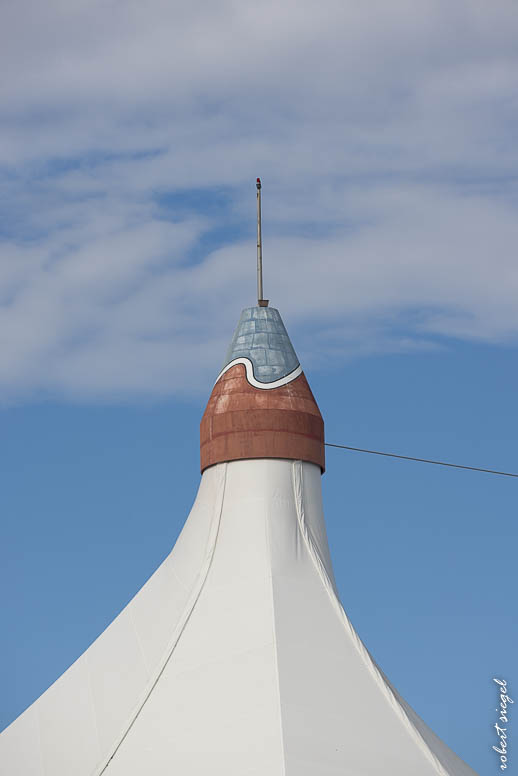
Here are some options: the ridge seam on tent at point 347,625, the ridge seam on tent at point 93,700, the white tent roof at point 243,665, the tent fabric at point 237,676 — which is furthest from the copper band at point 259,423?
the ridge seam on tent at point 93,700

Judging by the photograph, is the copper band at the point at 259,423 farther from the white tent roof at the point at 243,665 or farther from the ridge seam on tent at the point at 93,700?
the ridge seam on tent at the point at 93,700

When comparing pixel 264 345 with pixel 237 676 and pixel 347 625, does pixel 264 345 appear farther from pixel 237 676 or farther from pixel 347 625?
pixel 237 676

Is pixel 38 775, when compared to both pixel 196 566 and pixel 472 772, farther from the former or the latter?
pixel 472 772

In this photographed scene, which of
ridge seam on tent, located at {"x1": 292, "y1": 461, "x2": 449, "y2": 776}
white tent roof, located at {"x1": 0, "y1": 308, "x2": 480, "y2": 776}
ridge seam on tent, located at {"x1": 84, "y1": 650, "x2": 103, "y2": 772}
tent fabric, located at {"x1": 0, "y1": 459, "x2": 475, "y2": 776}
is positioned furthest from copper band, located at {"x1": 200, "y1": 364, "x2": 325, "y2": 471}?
ridge seam on tent, located at {"x1": 84, "y1": 650, "x2": 103, "y2": 772}

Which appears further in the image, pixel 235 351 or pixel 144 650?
pixel 235 351

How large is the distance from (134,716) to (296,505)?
239 inches

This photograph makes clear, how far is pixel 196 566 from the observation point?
33.1 m

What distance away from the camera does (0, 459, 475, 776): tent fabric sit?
95.6 ft

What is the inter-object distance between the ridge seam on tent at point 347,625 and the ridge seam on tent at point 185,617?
5.44ft

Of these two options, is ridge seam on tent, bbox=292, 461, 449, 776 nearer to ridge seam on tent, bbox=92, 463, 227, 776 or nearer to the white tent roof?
the white tent roof

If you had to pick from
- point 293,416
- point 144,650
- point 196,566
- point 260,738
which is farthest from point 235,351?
point 260,738

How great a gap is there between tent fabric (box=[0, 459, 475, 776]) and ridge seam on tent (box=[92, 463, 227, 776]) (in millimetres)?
29

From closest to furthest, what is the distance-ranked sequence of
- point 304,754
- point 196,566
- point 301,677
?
point 304,754 → point 301,677 → point 196,566

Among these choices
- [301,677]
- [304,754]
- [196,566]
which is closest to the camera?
[304,754]
